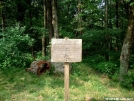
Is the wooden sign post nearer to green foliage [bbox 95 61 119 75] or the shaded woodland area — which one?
the shaded woodland area

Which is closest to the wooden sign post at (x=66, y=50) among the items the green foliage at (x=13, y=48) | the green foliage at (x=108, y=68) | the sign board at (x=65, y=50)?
the sign board at (x=65, y=50)

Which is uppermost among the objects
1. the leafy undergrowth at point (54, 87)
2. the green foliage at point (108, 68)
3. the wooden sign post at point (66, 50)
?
the wooden sign post at point (66, 50)

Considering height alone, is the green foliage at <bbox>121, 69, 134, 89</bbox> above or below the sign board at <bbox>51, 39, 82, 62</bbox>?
below

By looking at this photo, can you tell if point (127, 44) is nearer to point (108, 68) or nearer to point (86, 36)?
point (108, 68)

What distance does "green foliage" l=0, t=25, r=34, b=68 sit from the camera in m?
8.48

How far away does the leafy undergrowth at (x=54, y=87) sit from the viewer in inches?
240

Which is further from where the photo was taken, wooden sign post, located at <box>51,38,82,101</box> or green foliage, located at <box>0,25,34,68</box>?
green foliage, located at <box>0,25,34,68</box>

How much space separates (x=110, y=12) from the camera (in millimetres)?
12969

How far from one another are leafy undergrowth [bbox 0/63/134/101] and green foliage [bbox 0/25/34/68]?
0.50 m

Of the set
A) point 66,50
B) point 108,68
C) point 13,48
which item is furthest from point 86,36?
point 66,50

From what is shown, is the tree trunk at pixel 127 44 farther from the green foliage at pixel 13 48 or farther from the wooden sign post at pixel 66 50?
the green foliage at pixel 13 48

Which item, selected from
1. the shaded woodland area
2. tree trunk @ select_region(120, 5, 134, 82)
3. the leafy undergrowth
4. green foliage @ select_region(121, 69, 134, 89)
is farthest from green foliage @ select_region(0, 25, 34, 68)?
green foliage @ select_region(121, 69, 134, 89)

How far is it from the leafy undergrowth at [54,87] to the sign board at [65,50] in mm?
1749

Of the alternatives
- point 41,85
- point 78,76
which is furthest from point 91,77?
point 41,85
